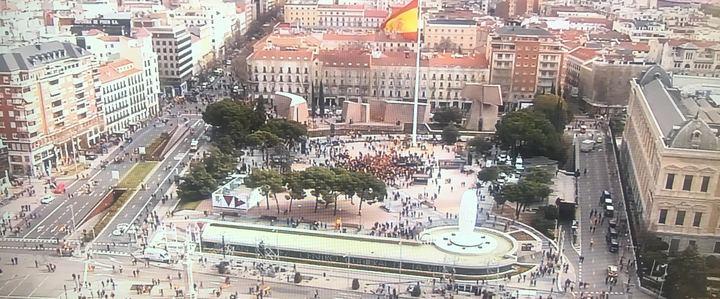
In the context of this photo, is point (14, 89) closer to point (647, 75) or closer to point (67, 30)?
point (67, 30)

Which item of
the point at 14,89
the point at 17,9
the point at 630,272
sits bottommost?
the point at 630,272

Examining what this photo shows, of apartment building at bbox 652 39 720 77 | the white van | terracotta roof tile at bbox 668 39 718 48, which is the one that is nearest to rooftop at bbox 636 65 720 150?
apartment building at bbox 652 39 720 77

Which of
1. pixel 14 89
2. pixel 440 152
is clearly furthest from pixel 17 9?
pixel 440 152

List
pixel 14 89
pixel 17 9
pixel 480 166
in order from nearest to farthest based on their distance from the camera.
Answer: pixel 14 89
pixel 480 166
pixel 17 9

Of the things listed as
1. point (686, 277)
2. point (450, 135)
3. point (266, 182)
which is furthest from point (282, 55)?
point (686, 277)

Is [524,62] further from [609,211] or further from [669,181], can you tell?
[669,181]

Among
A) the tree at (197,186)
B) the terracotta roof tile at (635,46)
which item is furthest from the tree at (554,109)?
the tree at (197,186)

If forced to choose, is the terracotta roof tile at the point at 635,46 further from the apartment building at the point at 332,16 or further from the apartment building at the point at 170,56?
the apartment building at the point at 170,56
